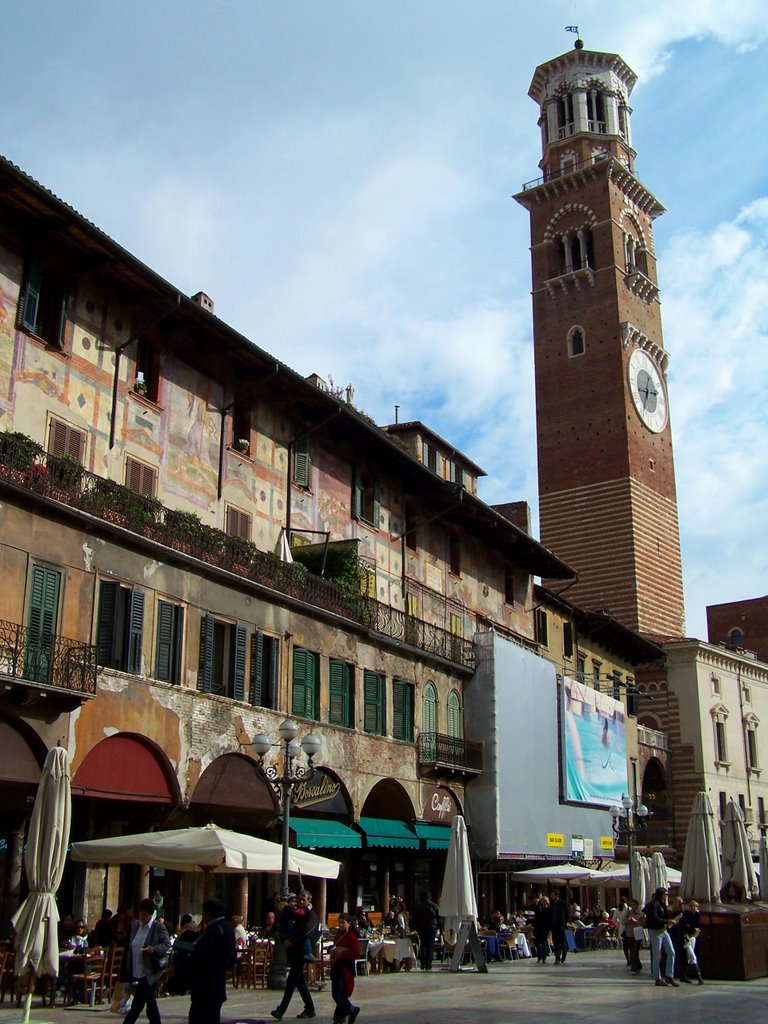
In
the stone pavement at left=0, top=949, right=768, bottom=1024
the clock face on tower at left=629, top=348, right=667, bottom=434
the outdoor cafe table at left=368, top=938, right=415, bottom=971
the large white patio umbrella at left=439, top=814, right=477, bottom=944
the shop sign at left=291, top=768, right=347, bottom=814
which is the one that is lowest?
the stone pavement at left=0, top=949, right=768, bottom=1024

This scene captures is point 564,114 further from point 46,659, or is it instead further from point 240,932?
point 240,932

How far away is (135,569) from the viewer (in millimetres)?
19203

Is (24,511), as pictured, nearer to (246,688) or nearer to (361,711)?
(246,688)

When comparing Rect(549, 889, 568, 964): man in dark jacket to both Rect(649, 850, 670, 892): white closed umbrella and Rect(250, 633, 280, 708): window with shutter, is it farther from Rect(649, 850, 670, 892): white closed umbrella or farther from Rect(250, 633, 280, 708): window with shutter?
Rect(250, 633, 280, 708): window with shutter

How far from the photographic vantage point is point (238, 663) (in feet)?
70.4

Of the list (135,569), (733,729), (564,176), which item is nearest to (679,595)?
(733,729)

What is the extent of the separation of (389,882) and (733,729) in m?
31.6

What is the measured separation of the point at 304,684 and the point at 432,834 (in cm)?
682

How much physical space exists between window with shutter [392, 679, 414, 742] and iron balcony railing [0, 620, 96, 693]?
36.7 feet

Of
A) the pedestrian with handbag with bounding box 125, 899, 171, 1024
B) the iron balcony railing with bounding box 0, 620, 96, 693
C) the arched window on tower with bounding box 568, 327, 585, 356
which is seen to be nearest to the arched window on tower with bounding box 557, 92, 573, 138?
the arched window on tower with bounding box 568, 327, 585, 356

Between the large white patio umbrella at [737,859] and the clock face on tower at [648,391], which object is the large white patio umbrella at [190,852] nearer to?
the large white patio umbrella at [737,859]

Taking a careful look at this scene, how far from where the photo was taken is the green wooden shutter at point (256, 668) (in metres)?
21.9

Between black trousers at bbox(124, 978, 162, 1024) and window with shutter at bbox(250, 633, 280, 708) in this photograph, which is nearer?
black trousers at bbox(124, 978, 162, 1024)

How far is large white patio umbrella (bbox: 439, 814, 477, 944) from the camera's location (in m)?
20.9
